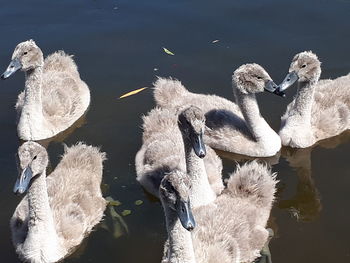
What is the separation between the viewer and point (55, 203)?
28.2 ft

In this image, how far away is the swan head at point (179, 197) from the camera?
6.79 metres

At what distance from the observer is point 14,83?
12.6 meters

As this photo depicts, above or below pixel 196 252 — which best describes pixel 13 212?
below

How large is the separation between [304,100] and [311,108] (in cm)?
44

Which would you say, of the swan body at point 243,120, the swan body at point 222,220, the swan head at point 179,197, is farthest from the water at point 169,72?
the swan head at point 179,197

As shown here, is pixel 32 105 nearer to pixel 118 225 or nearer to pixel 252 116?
pixel 118 225

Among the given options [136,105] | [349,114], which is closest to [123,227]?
[136,105]

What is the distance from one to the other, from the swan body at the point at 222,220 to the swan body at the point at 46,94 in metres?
3.72

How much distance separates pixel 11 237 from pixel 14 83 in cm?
468

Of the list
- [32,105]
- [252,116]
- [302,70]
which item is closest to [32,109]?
[32,105]

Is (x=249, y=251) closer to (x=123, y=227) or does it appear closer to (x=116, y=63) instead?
(x=123, y=227)

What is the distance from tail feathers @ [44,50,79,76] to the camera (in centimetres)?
1209

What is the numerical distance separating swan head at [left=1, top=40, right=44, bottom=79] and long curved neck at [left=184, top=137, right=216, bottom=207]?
3571 mm

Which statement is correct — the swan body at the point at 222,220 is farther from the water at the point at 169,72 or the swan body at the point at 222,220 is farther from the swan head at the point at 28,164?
the swan head at the point at 28,164
